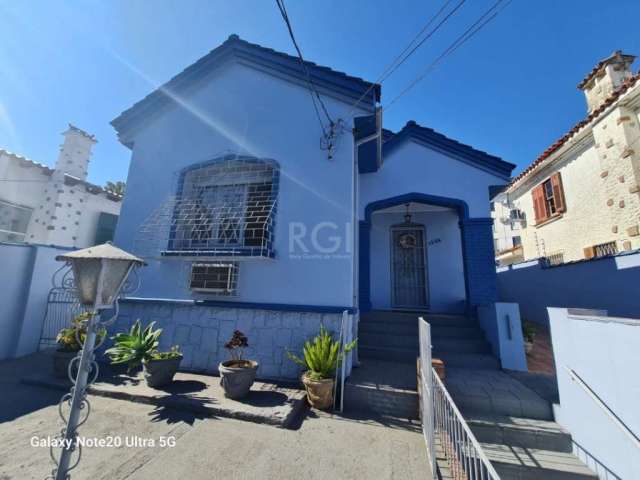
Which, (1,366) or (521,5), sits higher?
(521,5)

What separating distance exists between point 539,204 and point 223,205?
13.2 m

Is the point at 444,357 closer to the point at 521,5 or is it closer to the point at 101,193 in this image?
Result: the point at 521,5

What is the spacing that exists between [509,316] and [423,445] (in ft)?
10.9

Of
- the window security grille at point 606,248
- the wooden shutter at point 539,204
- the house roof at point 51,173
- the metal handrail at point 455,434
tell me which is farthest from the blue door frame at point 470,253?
the house roof at point 51,173

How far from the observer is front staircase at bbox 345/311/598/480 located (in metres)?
3.22

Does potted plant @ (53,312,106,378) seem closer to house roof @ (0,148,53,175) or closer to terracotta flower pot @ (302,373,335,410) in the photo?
terracotta flower pot @ (302,373,335,410)

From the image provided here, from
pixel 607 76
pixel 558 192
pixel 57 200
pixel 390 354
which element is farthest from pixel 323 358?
pixel 607 76

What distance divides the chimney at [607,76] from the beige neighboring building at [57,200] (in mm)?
19177

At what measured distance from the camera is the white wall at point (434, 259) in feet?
26.1

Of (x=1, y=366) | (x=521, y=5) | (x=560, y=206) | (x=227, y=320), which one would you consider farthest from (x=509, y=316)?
(x=1, y=366)

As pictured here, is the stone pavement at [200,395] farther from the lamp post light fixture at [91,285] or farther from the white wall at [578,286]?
the white wall at [578,286]

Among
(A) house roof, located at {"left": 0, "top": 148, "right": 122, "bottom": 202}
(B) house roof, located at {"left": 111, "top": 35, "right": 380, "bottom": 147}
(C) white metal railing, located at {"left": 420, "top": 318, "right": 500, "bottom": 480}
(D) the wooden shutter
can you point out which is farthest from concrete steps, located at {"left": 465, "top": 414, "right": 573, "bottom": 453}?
(A) house roof, located at {"left": 0, "top": 148, "right": 122, "bottom": 202}

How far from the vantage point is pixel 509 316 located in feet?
17.1

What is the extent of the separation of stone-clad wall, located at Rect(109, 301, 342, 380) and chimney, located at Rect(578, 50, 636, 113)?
1197 cm
